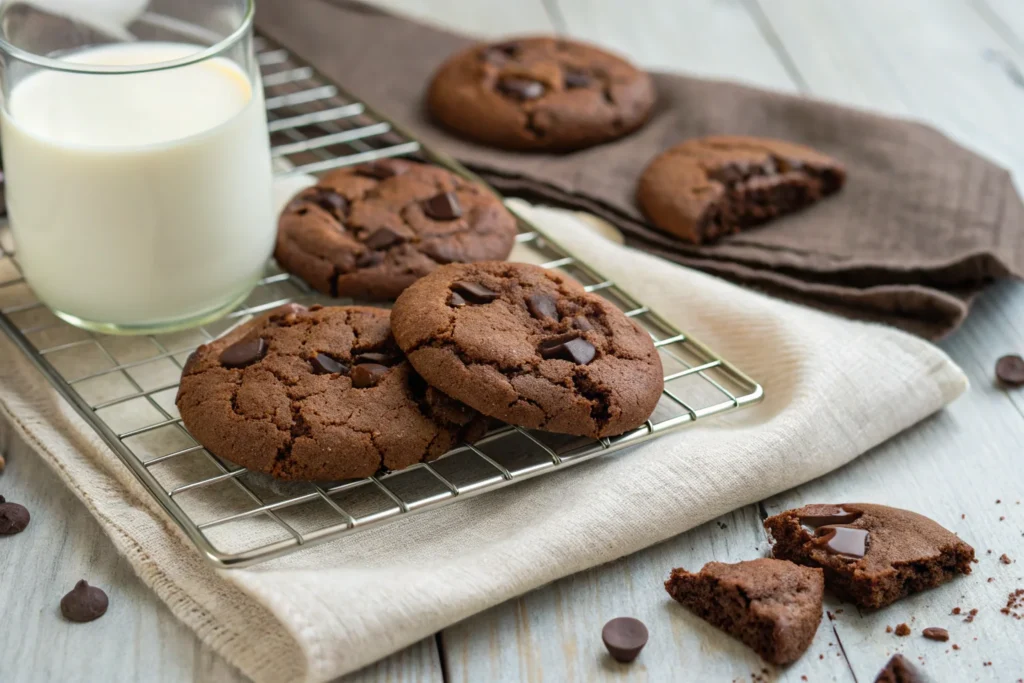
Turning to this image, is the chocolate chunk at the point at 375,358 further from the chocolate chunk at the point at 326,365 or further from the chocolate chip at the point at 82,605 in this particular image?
the chocolate chip at the point at 82,605

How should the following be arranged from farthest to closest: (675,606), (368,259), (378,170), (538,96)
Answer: (538,96), (378,170), (368,259), (675,606)

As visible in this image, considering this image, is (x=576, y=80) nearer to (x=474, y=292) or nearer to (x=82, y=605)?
(x=474, y=292)

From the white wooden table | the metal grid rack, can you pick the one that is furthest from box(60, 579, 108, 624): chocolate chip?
the metal grid rack

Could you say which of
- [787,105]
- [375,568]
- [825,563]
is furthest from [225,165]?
[787,105]

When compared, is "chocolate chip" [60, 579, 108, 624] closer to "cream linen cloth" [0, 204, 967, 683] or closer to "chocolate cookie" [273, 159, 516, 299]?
"cream linen cloth" [0, 204, 967, 683]

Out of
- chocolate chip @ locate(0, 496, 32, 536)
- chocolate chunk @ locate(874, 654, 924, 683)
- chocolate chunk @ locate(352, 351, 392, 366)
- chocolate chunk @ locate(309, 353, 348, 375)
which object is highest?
chocolate chunk @ locate(352, 351, 392, 366)

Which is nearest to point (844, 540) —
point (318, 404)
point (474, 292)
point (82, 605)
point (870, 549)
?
point (870, 549)

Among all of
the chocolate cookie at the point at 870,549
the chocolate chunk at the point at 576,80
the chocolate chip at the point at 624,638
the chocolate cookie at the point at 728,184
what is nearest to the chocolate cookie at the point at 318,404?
the chocolate chip at the point at 624,638

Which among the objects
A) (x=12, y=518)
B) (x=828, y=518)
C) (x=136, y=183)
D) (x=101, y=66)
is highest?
(x=101, y=66)
